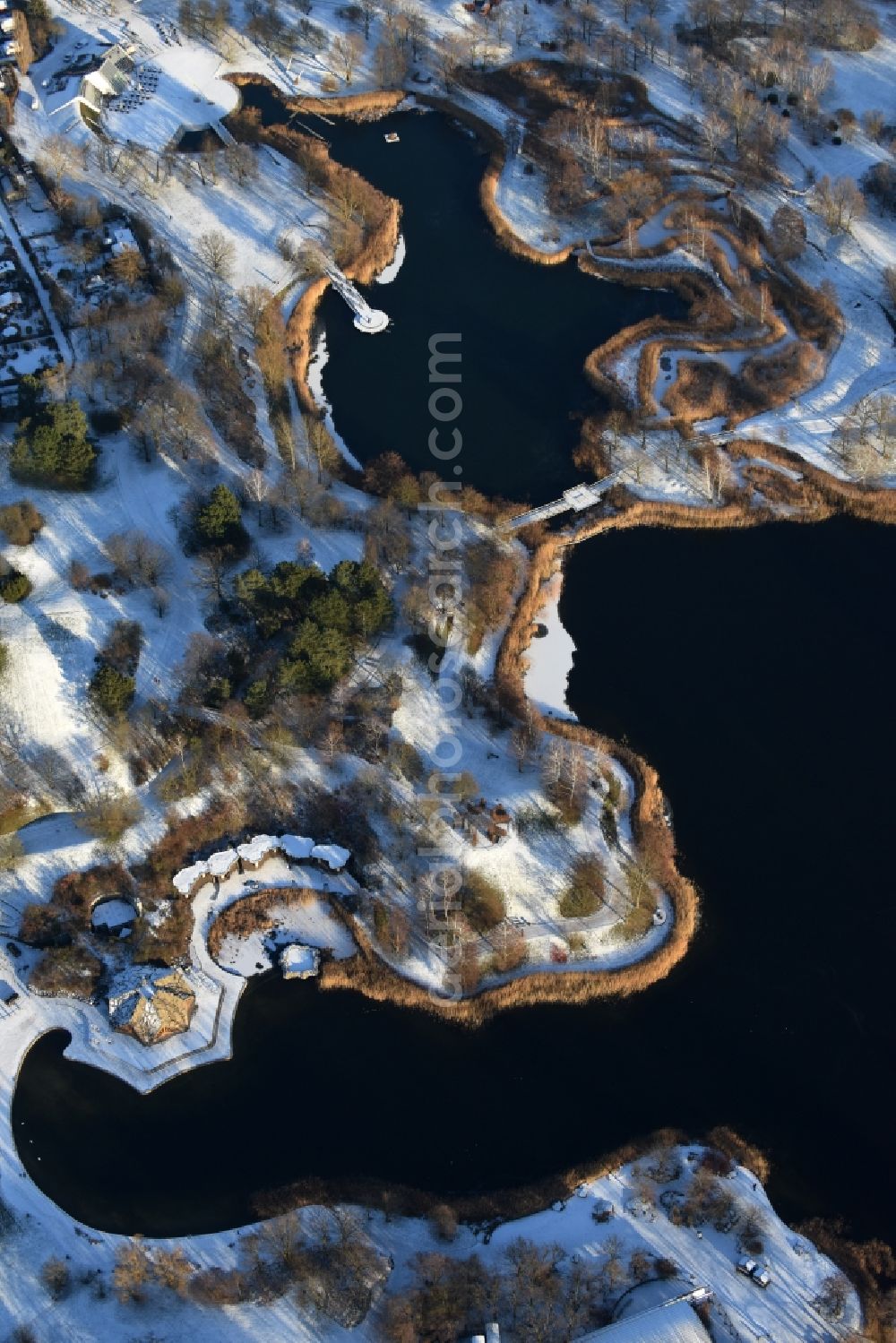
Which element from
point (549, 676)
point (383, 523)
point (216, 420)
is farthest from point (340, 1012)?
point (216, 420)

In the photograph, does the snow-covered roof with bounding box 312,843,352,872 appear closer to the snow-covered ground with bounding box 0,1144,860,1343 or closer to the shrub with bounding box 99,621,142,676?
the shrub with bounding box 99,621,142,676

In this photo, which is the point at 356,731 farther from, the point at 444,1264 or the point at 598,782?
the point at 444,1264

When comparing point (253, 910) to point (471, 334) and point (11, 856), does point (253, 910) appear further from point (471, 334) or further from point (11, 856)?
point (471, 334)

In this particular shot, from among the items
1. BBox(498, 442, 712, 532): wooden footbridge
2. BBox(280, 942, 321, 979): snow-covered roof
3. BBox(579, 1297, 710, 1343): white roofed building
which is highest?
BBox(498, 442, 712, 532): wooden footbridge

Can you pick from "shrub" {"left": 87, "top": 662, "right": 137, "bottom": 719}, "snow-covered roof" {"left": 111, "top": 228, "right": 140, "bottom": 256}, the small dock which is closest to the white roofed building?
"shrub" {"left": 87, "top": 662, "right": 137, "bottom": 719}

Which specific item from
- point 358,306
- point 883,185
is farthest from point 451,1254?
point 883,185
